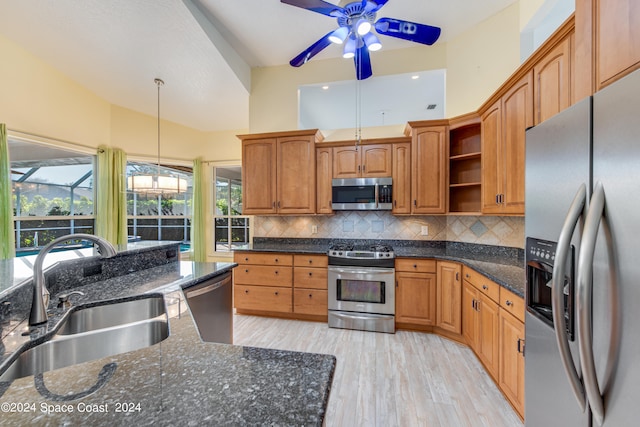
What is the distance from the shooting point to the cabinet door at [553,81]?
5.24 ft

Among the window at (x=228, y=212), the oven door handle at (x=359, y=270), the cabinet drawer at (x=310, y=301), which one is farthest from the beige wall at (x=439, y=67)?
the cabinet drawer at (x=310, y=301)

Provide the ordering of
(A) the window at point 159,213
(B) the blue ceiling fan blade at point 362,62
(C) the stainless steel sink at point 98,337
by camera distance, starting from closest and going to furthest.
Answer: (C) the stainless steel sink at point 98,337 → (B) the blue ceiling fan blade at point 362,62 → (A) the window at point 159,213

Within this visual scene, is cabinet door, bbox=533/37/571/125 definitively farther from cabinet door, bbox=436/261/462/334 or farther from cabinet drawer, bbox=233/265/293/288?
cabinet drawer, bbox=233/265/293/288

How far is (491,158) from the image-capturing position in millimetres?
2443

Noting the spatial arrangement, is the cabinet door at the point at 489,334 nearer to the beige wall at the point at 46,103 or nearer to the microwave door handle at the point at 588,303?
the microwave door handle at the point at 588,303

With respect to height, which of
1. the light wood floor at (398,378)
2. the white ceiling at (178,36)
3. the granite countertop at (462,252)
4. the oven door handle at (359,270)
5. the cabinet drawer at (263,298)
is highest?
the white ceiling at (178,36)

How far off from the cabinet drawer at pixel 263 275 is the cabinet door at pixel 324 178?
93 cm

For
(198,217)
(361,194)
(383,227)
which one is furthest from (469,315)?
(198,217)

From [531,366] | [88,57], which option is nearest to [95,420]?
[531,366]

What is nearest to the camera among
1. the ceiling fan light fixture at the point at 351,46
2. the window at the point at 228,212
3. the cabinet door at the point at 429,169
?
the ceiling fan light fixture at the point at 351,46

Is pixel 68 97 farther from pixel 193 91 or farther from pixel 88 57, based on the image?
pixel 193 91

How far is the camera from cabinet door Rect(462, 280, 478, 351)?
232cm

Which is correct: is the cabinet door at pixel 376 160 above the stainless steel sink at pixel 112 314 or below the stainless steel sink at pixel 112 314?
above

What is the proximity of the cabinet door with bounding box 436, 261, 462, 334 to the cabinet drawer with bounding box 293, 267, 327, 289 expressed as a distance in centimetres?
131
